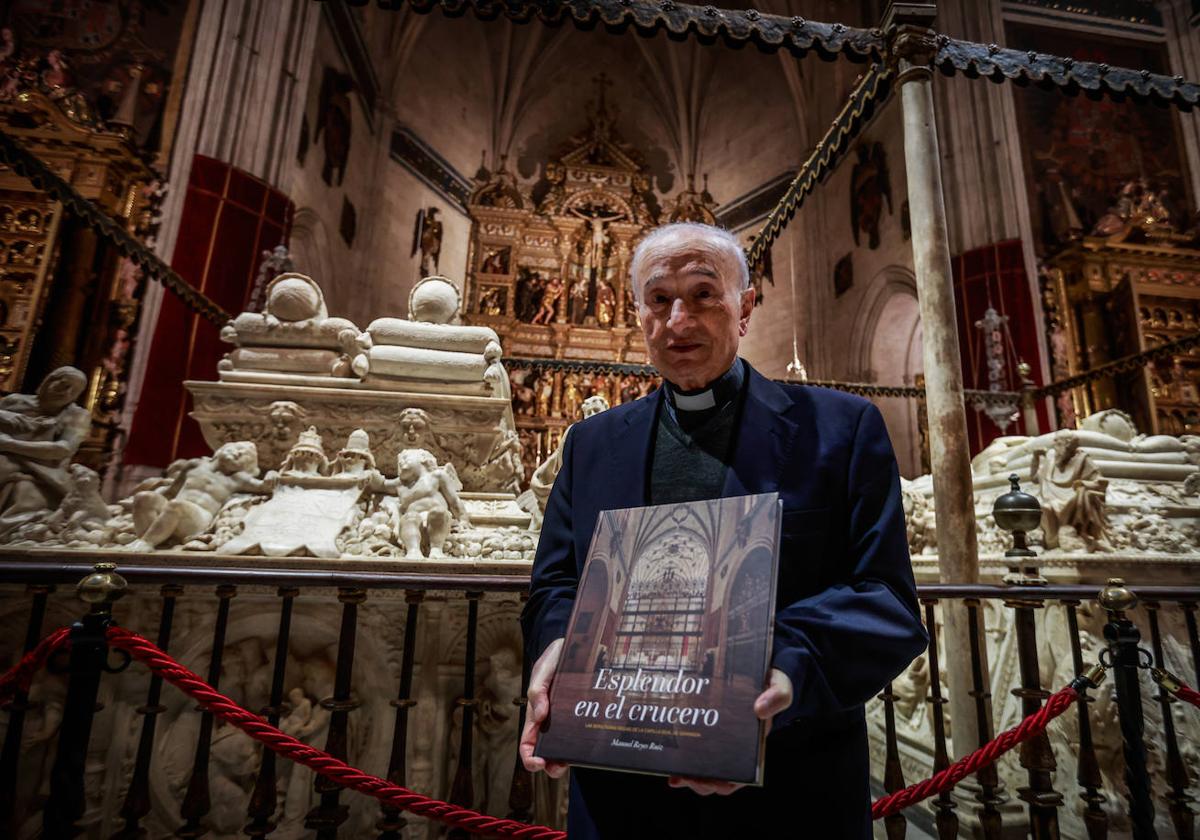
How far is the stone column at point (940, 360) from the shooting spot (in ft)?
9.05

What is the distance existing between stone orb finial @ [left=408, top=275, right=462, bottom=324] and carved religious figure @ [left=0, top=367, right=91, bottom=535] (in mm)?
2091

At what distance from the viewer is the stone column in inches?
109

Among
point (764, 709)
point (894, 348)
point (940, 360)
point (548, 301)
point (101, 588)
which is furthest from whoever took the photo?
point (548, 301)

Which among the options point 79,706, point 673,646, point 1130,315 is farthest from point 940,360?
point 1130,315

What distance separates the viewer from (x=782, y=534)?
95cm

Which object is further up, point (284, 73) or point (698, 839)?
point (284, 73)

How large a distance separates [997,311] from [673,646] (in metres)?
10.4

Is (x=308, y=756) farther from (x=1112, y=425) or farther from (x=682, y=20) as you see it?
(x=1112, y=425)

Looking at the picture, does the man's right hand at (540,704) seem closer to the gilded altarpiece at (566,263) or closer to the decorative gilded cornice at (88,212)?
the decorative gilded cornice at (88,212)

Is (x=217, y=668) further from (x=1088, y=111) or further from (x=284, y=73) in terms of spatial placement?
(x=1088, y=111)

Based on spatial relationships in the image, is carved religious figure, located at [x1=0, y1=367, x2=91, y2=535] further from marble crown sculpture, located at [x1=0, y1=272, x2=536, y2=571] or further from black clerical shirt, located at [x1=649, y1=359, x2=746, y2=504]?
black clerical shirt, located at [x1=649, y1=359, x2=746, y2=504]

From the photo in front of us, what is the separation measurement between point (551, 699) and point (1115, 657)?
1722mm

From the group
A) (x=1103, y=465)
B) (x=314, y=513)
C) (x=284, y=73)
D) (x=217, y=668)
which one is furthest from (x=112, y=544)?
(x=284, y=73)

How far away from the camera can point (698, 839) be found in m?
0.91
